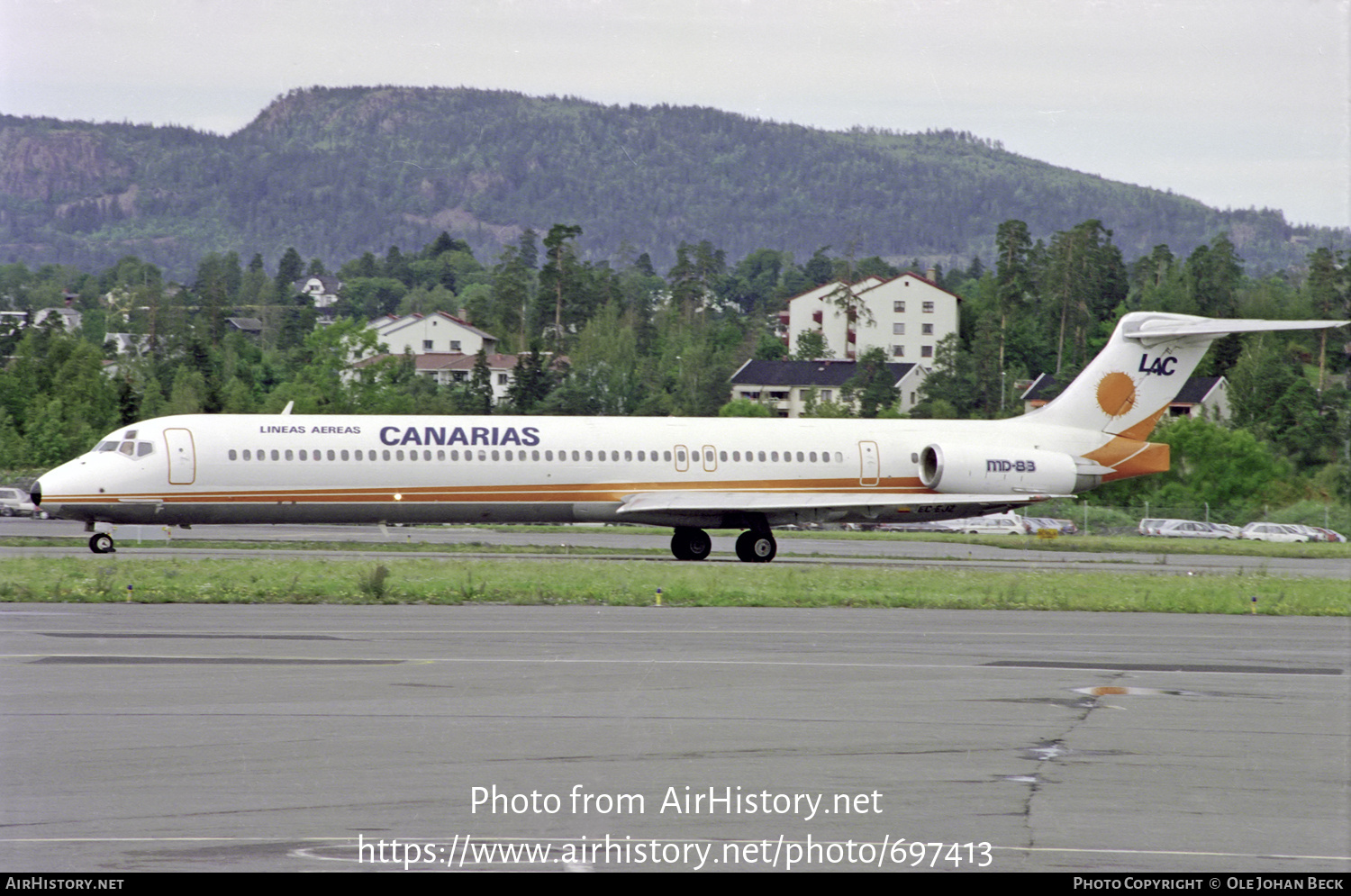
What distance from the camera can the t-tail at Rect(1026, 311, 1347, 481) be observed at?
35.7 m

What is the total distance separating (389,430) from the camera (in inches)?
1170

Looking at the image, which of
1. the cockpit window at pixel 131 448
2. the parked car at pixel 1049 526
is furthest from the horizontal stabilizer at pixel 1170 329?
the cockpit window at pixel 131 448

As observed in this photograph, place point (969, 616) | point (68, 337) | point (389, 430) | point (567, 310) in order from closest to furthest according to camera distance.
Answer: point (969, 616), point (389, 430), point (68, 337), point (567, 310)

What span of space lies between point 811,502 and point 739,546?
191cm

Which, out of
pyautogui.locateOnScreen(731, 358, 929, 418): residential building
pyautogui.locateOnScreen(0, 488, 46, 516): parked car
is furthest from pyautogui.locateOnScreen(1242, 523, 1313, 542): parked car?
pyautogui.locateOnScreen(731, 358, 929, 418): residential building

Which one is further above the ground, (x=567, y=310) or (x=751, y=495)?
(x=567, y=310)

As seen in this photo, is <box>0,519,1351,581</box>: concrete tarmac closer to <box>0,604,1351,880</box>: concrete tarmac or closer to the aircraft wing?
the aircraft wing

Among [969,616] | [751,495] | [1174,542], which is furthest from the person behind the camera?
[1174,542]

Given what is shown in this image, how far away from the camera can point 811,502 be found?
3184 cm

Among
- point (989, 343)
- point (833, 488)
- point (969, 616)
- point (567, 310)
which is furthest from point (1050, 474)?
point (567, 310)

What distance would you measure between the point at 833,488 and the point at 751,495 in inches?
79.9

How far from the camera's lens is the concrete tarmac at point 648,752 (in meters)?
8.11

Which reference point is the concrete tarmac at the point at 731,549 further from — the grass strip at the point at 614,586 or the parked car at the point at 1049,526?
the parked car at the point at 1049,526
